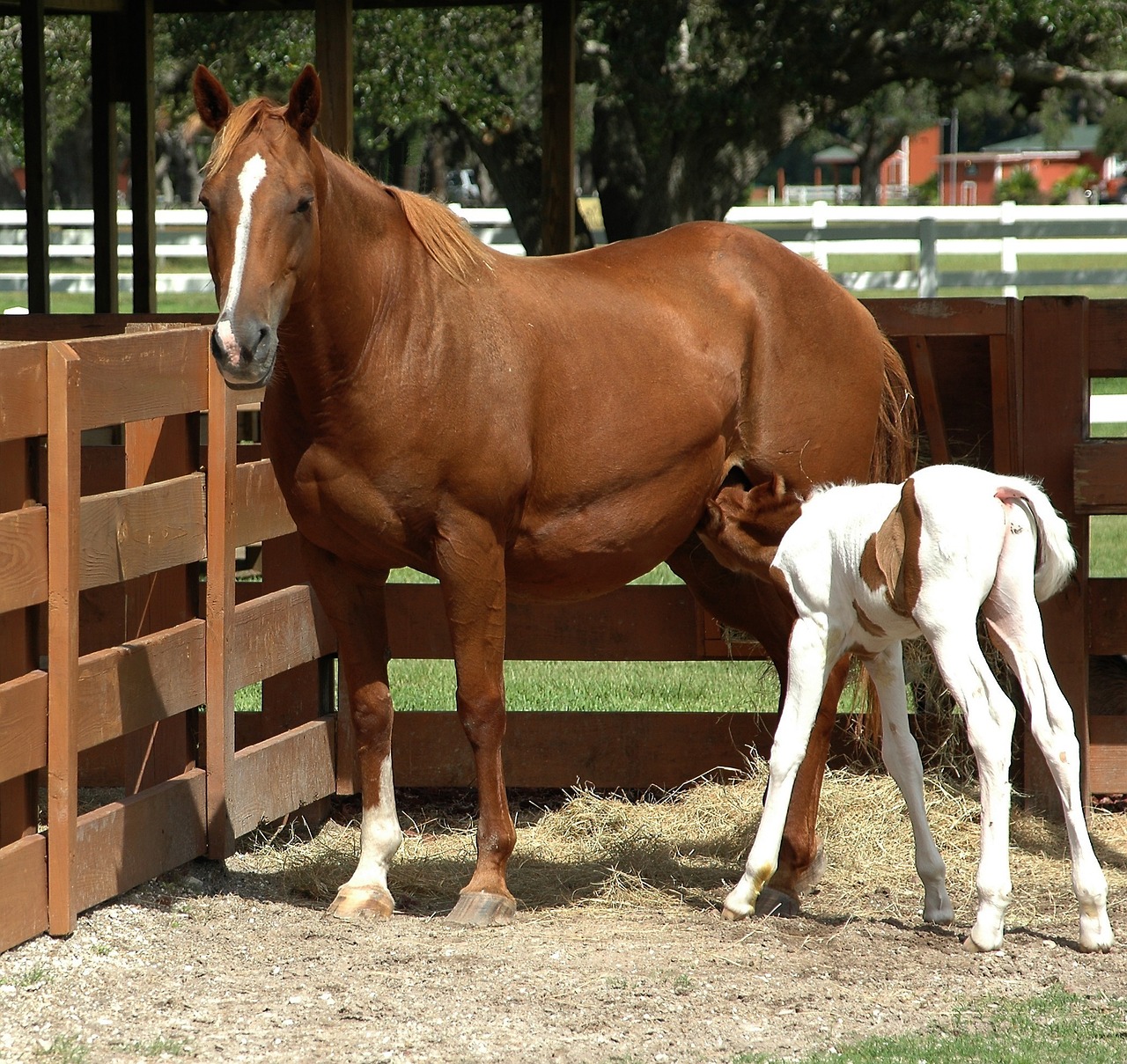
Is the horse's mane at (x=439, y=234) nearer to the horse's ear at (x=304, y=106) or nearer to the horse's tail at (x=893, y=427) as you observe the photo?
the horse's ear at (x=304, y=106)

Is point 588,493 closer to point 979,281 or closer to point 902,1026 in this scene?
point 902,1026

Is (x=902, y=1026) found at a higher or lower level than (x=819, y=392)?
lower

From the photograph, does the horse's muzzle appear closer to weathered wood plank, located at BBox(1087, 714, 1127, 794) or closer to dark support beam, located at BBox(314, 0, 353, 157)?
weathered wood plank, located at BBox(1087, 714, 1127, 794)

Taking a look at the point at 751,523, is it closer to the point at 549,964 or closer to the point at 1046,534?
the point at 1046,534

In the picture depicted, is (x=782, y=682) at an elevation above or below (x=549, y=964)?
above

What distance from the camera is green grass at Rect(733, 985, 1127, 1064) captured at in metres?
3.02

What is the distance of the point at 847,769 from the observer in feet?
17.5

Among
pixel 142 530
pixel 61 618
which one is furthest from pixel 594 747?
pixel 61 618

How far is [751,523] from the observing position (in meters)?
4.31

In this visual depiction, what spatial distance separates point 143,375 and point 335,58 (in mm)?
3398

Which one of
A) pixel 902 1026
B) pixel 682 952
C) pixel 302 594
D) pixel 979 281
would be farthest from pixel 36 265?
pixel 979 281

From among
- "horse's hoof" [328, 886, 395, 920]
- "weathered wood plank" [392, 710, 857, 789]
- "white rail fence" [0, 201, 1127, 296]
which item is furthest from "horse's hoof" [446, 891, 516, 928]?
"white rail fence" [0, 201, 1127, 296]

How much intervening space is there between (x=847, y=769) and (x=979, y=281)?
44.8ft

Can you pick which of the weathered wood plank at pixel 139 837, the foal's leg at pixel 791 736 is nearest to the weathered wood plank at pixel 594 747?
the weathered wood plank at pixel 139 837
